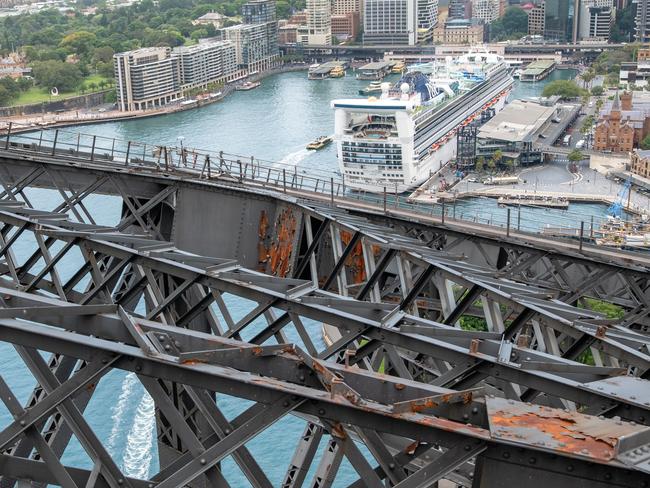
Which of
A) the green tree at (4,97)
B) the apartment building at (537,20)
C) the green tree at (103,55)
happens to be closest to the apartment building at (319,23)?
the green tree at (103,55)

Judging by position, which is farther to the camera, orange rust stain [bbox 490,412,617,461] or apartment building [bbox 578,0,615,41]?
apartment building [bbox 578,0,615,41]

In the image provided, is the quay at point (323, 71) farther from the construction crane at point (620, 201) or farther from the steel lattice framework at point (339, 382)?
the steel lattice framework at point (339, 382)

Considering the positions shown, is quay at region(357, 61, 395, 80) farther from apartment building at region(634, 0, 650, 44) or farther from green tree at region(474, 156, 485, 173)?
green tree at region(474, 156, 485, 173)

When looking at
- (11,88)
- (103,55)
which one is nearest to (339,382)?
(11,88)

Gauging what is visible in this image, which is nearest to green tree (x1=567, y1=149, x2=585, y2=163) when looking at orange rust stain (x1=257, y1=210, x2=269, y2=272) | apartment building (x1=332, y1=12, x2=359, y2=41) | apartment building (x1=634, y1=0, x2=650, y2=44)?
orange rust stain (x1=257, y1=210, x2=269, y2=272)

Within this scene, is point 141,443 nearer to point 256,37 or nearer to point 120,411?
point 120,411

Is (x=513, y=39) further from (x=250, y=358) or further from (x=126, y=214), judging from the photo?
(x=250, y=358)

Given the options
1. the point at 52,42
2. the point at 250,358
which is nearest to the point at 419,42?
the point at 52,42
